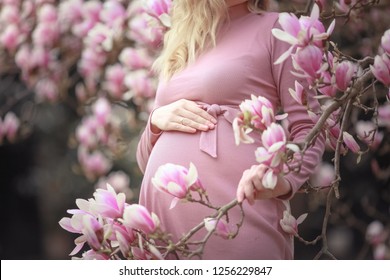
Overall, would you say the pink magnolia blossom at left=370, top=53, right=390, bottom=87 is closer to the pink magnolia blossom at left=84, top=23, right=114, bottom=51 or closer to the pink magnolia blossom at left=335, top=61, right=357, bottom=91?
the pink magnolia blossom at left=335, top=61, right=357, bottom=91

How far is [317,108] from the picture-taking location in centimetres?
153

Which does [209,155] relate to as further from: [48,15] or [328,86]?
Answer: [48,15]

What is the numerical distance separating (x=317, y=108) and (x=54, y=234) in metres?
4.24

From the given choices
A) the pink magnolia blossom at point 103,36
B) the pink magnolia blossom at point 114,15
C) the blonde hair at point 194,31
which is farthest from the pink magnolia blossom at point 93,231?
the pink magnolia blossom at point 114,15

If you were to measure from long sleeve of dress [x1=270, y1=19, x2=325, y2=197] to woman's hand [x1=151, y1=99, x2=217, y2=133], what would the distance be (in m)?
0.15

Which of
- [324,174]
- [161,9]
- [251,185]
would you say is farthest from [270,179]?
[324,174]

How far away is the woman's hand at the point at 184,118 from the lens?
1.50 m

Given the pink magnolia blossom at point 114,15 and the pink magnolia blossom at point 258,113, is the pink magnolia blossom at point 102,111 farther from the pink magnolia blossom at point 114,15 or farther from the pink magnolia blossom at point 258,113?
the pink magnolia blossom at point 258,113

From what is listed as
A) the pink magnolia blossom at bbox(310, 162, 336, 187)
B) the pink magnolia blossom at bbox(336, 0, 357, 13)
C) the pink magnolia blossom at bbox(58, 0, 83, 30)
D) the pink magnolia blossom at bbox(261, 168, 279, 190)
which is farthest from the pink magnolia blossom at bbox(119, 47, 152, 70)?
the pink magnolia blossom at bbox(261, 168, 279, 190)

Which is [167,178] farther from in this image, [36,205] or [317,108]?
[36,205]

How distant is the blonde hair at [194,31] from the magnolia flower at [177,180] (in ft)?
1.00

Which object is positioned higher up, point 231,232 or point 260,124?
point 260,124

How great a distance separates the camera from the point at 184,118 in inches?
59.9
